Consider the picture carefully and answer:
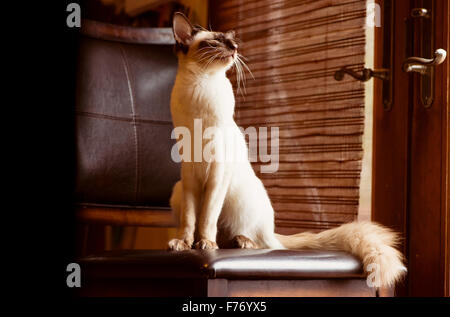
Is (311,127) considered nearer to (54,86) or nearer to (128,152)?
(128,152)

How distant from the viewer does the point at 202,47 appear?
4.10 feet

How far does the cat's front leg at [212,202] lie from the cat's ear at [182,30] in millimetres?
289

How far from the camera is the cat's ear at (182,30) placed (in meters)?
1.27

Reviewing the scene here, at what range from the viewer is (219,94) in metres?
1.24

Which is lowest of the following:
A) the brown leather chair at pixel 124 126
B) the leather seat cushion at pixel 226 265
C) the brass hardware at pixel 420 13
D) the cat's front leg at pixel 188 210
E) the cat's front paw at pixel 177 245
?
the leather seat cushion at pixel 226 265

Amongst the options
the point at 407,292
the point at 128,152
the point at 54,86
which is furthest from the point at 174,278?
the point at 128,152

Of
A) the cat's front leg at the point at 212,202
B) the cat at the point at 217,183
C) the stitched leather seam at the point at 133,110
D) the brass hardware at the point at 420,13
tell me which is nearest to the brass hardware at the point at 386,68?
the brass hardware at the point at 420,13

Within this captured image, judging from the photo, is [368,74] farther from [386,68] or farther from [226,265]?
[226,265]

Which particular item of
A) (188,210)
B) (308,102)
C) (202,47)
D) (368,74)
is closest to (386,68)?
(368,74)

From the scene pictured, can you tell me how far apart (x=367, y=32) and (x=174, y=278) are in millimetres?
959

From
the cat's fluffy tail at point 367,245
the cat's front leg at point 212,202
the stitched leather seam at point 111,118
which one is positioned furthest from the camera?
the stitched leather seam at point 111,118

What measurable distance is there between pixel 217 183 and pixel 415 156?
55cm

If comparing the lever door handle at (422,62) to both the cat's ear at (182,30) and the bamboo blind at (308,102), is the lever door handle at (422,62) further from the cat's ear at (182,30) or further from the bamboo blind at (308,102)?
the cat's ear at (182,30)
